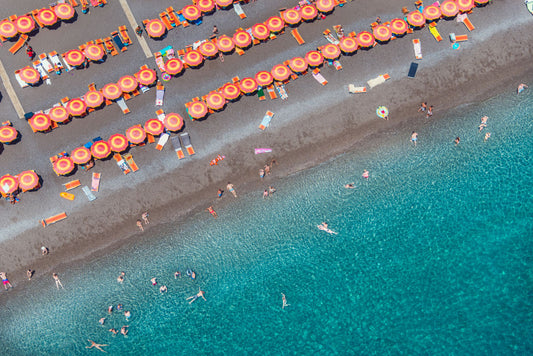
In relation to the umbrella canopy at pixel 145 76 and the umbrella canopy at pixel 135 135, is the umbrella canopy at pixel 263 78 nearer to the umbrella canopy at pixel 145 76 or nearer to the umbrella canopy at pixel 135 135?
the umbrella canopy at pixel 145 76

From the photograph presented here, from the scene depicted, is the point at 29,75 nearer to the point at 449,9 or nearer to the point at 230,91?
the point at 230,91

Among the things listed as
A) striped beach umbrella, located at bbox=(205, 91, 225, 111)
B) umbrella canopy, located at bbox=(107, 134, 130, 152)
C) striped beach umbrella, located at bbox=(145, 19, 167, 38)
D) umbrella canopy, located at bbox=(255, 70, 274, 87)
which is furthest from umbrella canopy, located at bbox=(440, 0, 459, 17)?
umbrella canopy, located at bbox=(107, 134, 130, 152)

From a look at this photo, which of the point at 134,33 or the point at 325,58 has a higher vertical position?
the point at 134,33

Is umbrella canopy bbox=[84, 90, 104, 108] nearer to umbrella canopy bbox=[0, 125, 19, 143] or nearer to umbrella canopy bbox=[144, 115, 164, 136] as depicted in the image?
umbrella canopy bbox=[144, 115, 164, 136]

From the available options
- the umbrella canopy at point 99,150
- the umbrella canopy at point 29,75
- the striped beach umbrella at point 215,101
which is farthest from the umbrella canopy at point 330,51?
the umbrella canopy at point 29,75

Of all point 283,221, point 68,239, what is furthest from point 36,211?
point 283,221

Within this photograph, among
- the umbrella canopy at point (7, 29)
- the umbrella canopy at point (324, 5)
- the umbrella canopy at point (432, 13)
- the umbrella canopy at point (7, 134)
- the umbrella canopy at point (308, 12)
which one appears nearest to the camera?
the umbrella canopy at point (7, 134)

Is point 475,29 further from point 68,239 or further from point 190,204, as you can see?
point 68,239
